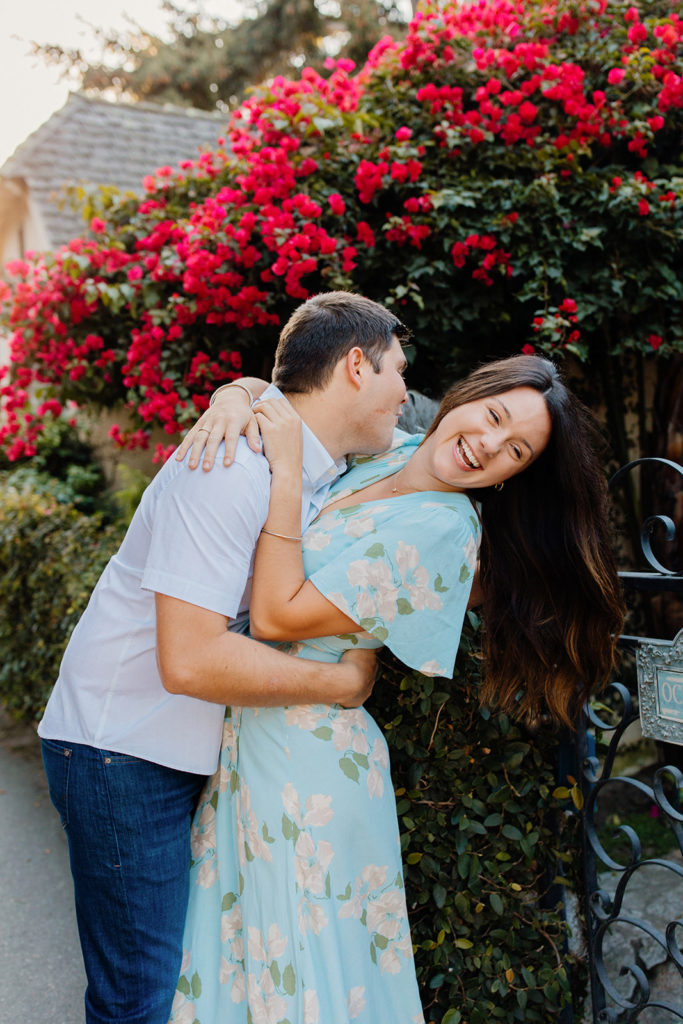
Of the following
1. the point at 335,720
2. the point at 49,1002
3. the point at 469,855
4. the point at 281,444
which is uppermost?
the point at 281,444

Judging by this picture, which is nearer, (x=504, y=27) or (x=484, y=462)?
(x=484, y=462)

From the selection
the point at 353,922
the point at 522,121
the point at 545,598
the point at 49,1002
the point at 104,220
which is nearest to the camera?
the point at 353,922

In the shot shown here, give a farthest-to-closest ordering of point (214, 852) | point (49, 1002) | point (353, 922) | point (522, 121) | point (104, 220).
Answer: point (104, 220) → point (522, 121) → point (49, 1002) → point (214, 852) → point (353, 922)

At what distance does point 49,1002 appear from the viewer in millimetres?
2768

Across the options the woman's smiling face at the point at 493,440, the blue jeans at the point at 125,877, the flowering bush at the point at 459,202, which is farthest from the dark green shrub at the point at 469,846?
the flowering bush at the point at 459,202

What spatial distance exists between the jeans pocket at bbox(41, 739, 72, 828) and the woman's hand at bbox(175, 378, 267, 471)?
71cm

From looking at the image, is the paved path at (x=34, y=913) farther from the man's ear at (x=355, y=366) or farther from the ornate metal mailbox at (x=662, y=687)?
the man's ear at (x=355, y=366)

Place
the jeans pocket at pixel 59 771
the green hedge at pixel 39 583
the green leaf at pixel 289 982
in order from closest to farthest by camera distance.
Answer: the green leaf at pixel 289 982 → the jeans pocket at pixel 59 771 → the green hedge at pixel 39 583

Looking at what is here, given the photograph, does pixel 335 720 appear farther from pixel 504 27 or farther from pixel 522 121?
A: pixel 504 27

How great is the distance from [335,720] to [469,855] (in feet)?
2.11

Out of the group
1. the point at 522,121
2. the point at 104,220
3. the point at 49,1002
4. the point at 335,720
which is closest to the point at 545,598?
the point at 335,720

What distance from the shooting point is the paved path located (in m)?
2.77

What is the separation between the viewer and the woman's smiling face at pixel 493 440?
6.09 ft

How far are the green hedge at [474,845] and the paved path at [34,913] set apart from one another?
1.43m
